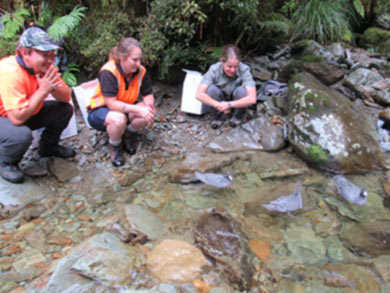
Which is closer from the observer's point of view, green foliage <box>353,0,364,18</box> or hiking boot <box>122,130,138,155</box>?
hiking boot <box>122,130,138,155</box>

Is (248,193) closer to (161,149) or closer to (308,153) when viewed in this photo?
(308,153)

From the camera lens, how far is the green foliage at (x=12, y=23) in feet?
14.0

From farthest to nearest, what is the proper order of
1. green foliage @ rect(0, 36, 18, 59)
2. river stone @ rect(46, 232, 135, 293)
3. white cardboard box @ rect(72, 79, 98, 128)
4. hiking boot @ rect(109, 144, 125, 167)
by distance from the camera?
1. green foliage @ rect(0, 36, 18, 59)
2. white cardboard box @ rect(72, 79, 98, 128)
3. hiking boot @ rect(109, 144, 125, 167)
4. river stone @ rect(46, 232, 135, 293)

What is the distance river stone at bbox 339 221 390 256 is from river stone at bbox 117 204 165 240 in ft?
6.01

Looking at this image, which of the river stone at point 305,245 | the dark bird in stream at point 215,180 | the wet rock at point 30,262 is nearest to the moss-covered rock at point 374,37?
the dark bird in stream at point 215,180

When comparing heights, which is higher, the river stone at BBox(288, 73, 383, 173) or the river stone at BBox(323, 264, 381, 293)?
the river stone at BBox(288, 73, 383, 173)

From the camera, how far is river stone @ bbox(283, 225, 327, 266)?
8.42ft

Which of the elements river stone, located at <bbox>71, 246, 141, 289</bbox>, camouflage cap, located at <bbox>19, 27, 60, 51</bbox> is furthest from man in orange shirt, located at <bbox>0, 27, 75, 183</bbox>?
river stone, located at <bbox>71, 246, 141, 289</bbox>

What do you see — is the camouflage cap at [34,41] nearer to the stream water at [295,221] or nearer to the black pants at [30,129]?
the black pants at [30,129]

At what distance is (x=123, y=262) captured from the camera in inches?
89.7

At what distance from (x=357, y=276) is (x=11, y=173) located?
3505 millimetres

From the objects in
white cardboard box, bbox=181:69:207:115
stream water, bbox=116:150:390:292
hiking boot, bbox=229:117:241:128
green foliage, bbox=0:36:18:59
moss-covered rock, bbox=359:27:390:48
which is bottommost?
stream water, bbox=116:150:390:292

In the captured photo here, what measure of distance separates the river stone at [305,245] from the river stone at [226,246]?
441 millimetres

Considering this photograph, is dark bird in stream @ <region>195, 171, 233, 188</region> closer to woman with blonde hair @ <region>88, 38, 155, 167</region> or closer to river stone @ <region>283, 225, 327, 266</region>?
river stone @ <region>283, 225, 327, 266</region>
